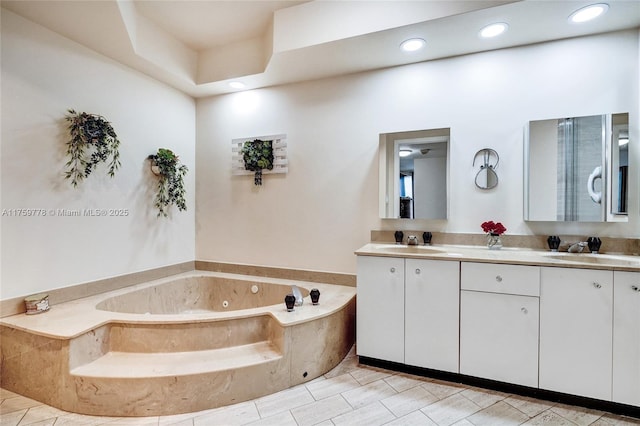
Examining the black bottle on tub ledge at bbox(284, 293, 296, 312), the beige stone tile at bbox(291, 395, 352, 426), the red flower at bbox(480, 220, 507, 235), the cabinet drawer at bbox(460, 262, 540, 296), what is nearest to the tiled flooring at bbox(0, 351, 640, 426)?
the beige stone tile at bbox(291, 395, 352, 426)

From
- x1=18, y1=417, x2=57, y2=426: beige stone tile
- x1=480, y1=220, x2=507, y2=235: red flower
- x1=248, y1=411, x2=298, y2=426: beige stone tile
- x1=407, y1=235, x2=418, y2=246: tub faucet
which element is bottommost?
x1=248, y1=411, x2=298, y2=426: beige stone tile

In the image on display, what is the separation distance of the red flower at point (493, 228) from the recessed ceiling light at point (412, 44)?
1.52 m

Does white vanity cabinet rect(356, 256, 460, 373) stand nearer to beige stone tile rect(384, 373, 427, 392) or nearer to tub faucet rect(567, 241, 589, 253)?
beige stone tile rect(384, 373, 427, 392)

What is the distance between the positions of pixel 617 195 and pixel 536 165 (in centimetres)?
54

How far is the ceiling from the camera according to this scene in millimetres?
2068

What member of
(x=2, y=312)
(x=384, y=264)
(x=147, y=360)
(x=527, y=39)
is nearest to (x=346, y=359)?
(x=384, y=264)

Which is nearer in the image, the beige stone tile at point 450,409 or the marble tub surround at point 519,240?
the beige stone tile at point 450,409

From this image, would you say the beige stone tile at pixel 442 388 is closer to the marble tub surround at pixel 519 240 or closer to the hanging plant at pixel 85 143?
the marble tub surround at pixel 519 240

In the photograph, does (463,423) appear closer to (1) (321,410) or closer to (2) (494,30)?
(1) (321,410)

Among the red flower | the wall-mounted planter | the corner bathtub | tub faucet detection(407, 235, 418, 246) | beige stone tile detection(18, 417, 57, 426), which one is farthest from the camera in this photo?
the wall-mounted planter

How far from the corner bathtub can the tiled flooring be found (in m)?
0.06

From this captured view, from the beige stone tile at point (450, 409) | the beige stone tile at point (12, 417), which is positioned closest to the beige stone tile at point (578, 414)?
the beige stone tile at point (450, 409)

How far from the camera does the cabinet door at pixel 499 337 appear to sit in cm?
192

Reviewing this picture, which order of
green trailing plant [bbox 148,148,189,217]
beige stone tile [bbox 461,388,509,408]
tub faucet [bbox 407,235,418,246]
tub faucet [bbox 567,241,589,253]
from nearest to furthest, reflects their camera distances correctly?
1. beige stone tile [bbox 461,388,509,408]
2. tub faucet [bbox 567,241,589,253]
3. tub faucet [bbox 407,235,418,246]
4. green trailing plant [bbox 148,148,189,217]
